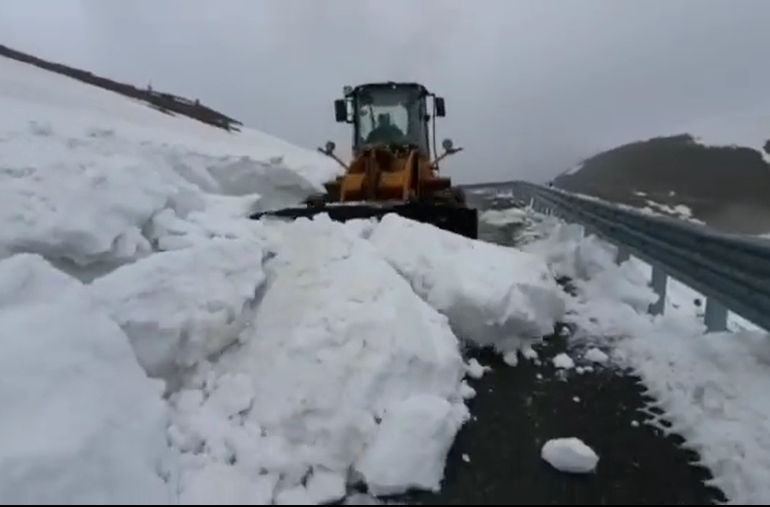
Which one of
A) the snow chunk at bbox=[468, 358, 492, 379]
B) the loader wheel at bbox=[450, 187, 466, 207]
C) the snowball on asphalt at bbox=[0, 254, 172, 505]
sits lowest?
the snow chunk at bbox=[468, 358, 492, 379]

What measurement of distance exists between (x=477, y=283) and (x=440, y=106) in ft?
26.3

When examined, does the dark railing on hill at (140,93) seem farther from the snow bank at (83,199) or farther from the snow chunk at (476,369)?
the snow chunk at (476,369)

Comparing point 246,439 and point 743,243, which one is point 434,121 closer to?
point 743,243

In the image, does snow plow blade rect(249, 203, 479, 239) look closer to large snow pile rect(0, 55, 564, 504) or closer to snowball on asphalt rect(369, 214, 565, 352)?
large snow pile rect(0, 55, 564, 504)

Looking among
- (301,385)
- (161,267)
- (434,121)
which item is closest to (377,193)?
(434,121)

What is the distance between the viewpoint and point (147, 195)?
652 cm

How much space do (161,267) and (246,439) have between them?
1.78 metres

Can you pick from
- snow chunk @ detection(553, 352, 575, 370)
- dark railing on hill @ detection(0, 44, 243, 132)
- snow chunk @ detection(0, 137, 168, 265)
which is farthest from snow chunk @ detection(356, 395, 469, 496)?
dark railing on hill @ detection(0, 44, 243, 132)

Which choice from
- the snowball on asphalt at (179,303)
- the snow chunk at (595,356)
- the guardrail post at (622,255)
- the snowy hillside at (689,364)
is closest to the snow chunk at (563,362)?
the snowy hillside at (689,364)

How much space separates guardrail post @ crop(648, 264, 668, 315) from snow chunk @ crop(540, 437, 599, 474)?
12.5 ft

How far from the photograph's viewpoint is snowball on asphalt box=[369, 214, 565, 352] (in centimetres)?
573

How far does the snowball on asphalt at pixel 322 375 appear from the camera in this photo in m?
3.62

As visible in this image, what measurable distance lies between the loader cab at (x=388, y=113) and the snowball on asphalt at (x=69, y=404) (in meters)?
9.56

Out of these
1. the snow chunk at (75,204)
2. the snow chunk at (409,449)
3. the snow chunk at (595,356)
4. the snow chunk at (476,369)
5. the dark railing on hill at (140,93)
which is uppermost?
the dark railing on hill at (140,93)
